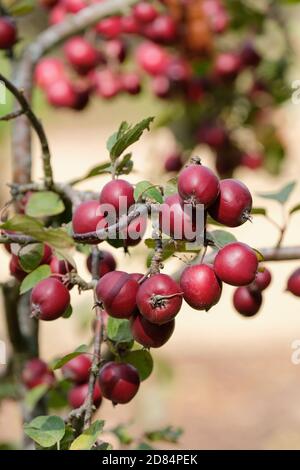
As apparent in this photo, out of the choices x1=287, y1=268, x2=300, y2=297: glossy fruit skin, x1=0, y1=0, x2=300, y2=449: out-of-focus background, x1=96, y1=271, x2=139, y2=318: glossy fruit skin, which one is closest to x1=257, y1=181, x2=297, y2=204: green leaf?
x1=287, y1=268, x2=300, y2=297: glossy fruit skin

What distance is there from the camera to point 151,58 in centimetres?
168

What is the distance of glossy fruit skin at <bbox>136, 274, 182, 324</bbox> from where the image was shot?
66 cm

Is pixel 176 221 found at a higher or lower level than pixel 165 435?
higher

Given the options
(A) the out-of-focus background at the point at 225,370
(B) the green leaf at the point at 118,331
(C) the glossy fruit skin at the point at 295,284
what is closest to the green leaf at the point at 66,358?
(B) the green leaf at the point at 118,331

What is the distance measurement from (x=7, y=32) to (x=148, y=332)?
21.5 inches

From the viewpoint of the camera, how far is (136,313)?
28.1 inches

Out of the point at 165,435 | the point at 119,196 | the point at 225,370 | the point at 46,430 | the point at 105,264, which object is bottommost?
the point at 225,370

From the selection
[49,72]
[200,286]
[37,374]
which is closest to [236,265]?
[200,286]

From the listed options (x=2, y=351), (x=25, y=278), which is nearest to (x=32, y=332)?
(x=2, y=351)

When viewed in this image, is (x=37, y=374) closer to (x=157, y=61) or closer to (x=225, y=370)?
(x=157, y=61)

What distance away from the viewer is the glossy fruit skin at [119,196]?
28.3 inches

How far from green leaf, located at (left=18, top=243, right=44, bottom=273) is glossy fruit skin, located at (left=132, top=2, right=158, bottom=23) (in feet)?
2.74

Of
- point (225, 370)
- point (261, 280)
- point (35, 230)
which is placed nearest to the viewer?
point (35, 230)

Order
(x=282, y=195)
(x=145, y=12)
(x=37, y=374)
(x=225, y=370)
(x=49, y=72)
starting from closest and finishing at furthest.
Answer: (x=282, y=195) < (x=37, y=374) < (x=145, y=12) < (x=49, y=72) < (x=225, y=370)
